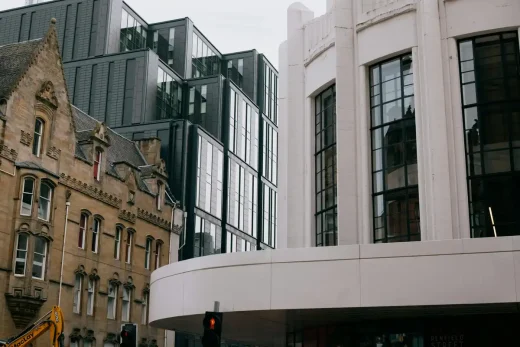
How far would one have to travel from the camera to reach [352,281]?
18906 millimetres

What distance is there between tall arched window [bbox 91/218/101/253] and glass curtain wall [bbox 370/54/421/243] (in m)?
22.8

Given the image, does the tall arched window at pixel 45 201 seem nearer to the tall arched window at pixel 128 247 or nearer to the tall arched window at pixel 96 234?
the tall arched window at pixel 96 234

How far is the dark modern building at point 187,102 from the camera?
2216 inches

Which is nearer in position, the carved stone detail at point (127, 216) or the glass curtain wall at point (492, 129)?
the glass curtain wall at point (492, 129)

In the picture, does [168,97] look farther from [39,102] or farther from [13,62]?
[39,102]

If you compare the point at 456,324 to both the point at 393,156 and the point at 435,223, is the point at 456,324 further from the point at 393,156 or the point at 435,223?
the point at 393,156

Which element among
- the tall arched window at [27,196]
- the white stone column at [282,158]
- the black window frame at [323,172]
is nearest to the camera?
the black window frame at [323,172]

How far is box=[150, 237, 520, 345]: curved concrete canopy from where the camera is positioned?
1775cm

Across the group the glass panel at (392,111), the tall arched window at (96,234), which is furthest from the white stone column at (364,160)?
the tall arched window at (96,234)

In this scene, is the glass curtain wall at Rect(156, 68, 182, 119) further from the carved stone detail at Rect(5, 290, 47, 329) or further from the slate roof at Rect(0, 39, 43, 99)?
the carved stone detail at Rect(5, 290, 47, 329)

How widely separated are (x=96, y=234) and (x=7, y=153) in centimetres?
877

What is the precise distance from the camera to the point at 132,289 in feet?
151

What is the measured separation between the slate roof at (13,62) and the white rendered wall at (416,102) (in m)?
16.7

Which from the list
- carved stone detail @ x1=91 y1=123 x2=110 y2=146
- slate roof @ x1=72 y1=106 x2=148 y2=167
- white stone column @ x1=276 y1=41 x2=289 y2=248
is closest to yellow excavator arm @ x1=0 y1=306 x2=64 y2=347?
white stone column @ x1=276 y1=41 x2=289 y2=248
